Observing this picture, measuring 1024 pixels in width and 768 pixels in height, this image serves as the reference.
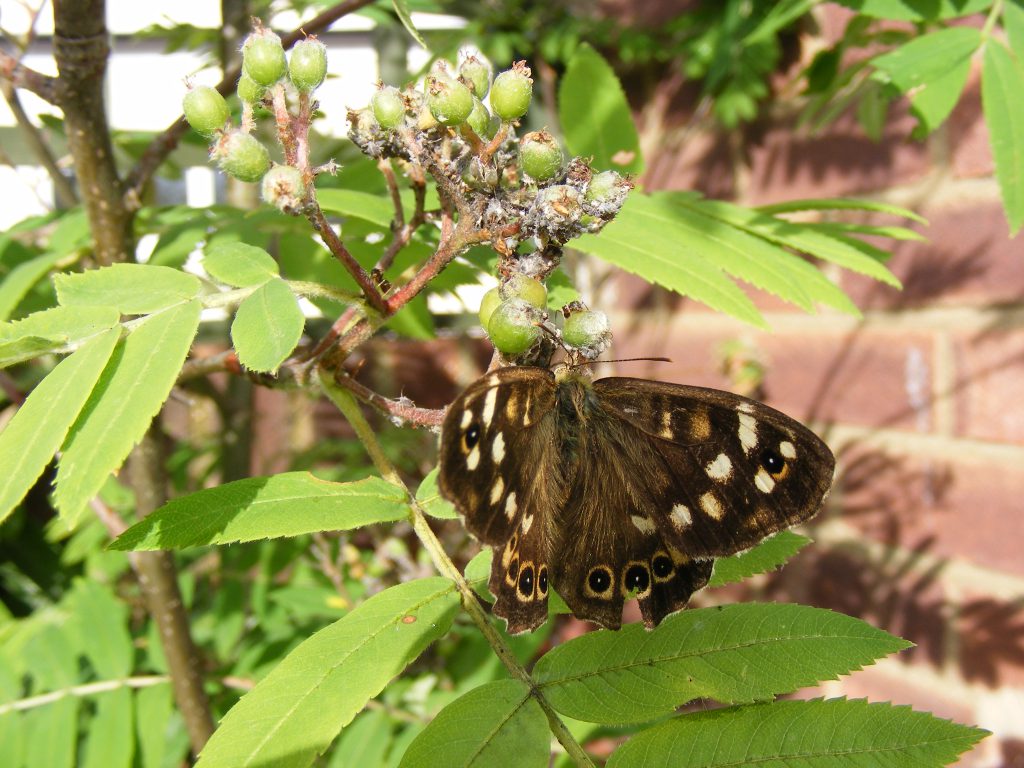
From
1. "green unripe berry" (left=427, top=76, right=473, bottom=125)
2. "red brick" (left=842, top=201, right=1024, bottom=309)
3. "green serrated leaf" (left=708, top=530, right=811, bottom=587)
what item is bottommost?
"red brick" (left=842, top=201, right=1024, bottom=309)

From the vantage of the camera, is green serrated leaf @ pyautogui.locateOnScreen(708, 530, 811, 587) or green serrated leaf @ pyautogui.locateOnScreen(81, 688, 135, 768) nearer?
green serrated leaf @ pyautogui.locateOnScreen(708, 530, 811, 587)

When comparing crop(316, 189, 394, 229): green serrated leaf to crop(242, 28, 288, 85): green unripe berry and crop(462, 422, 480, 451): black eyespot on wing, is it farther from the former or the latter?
crop(462, 422, 480, 451): black eyespot on wing

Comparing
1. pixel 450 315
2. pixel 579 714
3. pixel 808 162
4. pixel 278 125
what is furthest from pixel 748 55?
pixel 579 714

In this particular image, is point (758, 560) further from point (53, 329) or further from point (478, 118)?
point (53, 329)

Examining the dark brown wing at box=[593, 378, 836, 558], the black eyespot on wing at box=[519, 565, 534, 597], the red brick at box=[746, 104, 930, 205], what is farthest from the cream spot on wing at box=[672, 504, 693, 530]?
the red brick at box=[746, 104, 930, 205]

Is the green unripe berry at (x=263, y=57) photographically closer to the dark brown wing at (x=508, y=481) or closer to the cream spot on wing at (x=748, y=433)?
the dark brown wing at (x=508, y=481)

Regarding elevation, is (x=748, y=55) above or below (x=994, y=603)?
above

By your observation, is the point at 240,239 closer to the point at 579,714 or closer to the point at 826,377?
the point at 579,714
